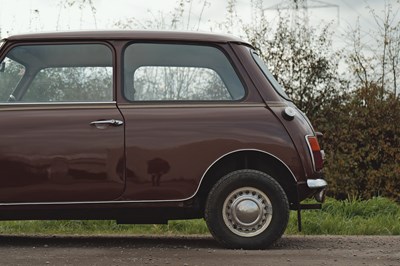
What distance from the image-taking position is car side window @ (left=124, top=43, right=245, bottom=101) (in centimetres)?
715

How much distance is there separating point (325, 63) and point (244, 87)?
701 cm

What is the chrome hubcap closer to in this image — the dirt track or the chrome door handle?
the dirt track

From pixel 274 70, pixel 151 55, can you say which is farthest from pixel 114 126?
pixel 274 70

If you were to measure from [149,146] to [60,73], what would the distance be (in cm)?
100

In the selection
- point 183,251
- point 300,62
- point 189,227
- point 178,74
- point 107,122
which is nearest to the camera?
point 183,251

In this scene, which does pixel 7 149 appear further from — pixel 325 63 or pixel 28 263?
pixel 325 63

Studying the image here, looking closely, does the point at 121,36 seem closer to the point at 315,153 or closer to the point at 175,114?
the point at 175,114

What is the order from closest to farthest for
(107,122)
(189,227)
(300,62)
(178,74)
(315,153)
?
(107,122) < (315,153) < (178,74) < (189,227) < (300,62)

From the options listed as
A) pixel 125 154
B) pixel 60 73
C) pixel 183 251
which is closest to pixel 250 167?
pixel 183 251

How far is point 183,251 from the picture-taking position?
6.81 m

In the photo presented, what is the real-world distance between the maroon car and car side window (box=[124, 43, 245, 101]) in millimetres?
11

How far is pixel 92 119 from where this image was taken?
6.96 meters

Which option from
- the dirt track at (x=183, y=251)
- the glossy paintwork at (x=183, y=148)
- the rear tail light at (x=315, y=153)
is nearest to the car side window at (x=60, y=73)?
the glossy paintwork at (x=183, y=148)

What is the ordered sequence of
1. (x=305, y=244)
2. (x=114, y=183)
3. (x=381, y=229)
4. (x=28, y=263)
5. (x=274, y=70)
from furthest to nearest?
1. (x=274, y=70)
2. (x=381, y=229)
3. (x=305, y=244)
4. (x=114, y=183)
5. (x=28, y=263)
